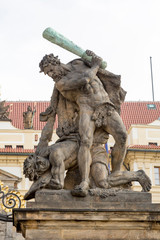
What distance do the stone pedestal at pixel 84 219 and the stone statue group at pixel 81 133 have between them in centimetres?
23

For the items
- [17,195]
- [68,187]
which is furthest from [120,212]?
[17,195]

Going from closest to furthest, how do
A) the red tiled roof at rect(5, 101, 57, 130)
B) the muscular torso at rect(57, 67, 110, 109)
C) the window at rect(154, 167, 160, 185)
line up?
the muscular torso at rect(57, 67, 110, 109) → the window at rect(154, 167, 160, 185) → the red tiled roof at rect(5, 101, 57, 130)

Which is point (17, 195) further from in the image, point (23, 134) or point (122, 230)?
point (23, 134)

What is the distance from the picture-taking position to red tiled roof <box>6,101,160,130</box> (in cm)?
4816

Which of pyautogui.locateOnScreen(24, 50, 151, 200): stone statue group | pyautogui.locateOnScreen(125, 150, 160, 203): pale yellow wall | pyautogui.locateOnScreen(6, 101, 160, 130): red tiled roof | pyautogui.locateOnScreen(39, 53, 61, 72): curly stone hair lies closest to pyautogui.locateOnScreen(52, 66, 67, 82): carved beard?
pyautogui.locateOnScreen(24, 50, 151, 200): stone statue group

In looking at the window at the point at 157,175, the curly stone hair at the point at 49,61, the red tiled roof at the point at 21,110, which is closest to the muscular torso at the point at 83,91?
the curly stone hair at the point at 49,61

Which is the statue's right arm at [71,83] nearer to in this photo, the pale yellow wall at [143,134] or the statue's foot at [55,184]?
the statue's foot at [55,184]

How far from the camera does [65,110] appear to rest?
34.3 ft

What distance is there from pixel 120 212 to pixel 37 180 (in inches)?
53.0

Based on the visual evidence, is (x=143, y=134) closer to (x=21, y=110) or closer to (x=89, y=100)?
(x=21, y=110)

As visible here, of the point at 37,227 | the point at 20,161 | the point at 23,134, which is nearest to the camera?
the point at 37,227

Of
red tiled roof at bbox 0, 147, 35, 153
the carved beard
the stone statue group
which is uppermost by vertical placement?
red tiled roof at bbox 0, 147, 35, 153

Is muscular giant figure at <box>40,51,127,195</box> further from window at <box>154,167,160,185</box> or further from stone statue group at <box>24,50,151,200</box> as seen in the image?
window at <box>154,167,160,185</box>

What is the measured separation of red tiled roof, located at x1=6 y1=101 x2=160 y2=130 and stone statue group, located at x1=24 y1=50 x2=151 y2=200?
36.7 m
